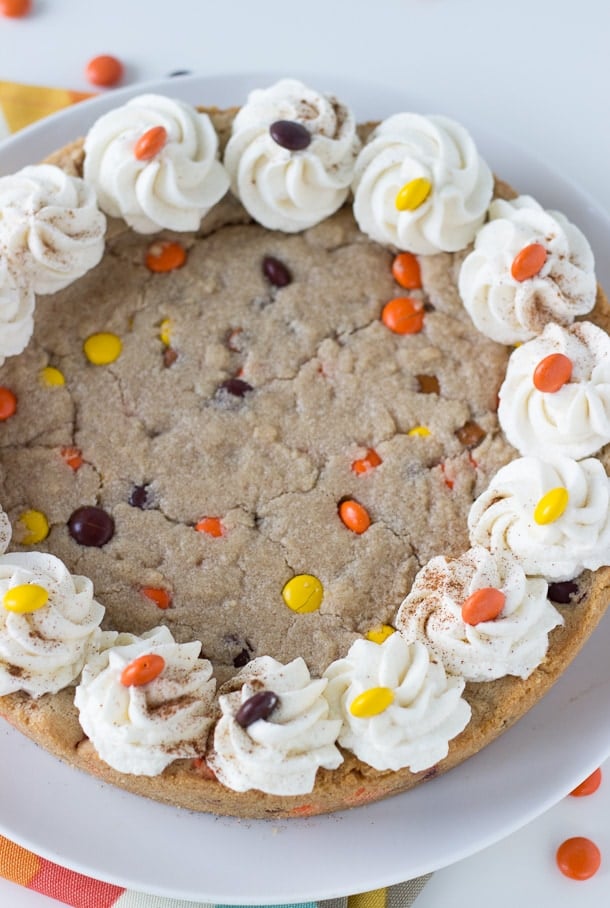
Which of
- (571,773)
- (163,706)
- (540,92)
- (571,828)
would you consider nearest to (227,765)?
(163,706)

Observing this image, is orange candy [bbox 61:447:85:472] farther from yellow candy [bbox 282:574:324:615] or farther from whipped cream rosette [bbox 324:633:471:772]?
whipped cream rosette [bbox 324:633:471:772]

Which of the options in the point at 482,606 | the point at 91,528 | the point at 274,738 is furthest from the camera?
the point at 91,528

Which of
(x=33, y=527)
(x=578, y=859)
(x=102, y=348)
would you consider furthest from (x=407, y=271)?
(x=578, y=859)

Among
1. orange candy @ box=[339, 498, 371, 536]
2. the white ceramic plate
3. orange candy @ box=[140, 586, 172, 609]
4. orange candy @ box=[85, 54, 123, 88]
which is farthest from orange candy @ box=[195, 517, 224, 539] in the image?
orange candy @ box=[85, 54, 123, 88]

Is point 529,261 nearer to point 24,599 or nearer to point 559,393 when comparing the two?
point 559,393

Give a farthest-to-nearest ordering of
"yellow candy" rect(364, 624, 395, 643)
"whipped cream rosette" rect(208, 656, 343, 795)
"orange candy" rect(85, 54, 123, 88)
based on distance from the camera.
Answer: "orange candy" rect(85, 54, 123, 88), "yellow candy" rect(364, 624, 395, 643), "whipped cream rosette" rect(208, 656, 343, 795)

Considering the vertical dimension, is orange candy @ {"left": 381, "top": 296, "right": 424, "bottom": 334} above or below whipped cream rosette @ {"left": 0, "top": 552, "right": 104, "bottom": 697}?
above
